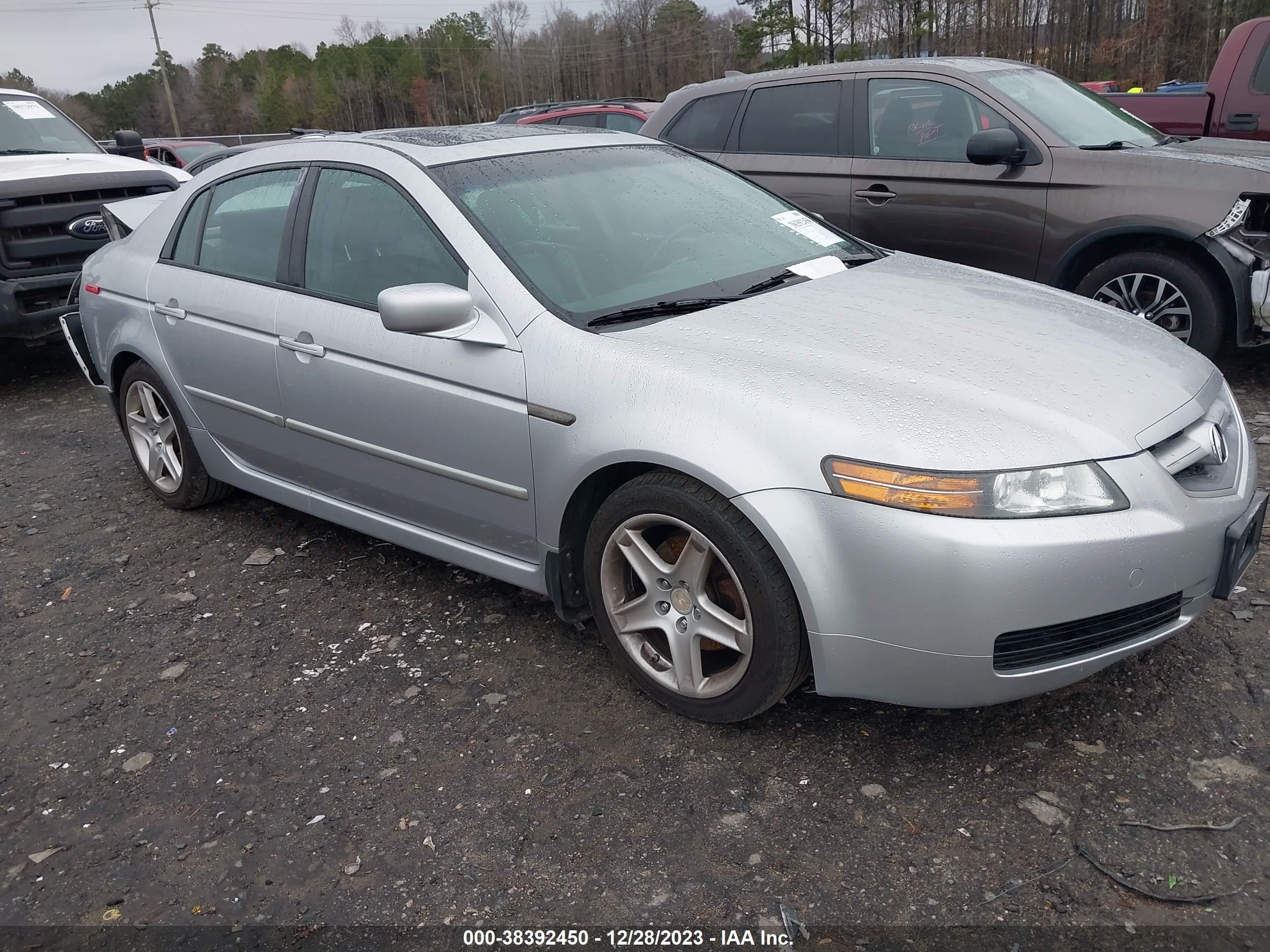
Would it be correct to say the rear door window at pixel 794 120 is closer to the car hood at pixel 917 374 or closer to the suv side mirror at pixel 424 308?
the car hood at pixel 917 374

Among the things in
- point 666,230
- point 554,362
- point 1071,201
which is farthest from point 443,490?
point 1071,201

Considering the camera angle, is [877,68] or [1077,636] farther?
[877,68]

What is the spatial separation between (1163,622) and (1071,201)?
3580 millimetres

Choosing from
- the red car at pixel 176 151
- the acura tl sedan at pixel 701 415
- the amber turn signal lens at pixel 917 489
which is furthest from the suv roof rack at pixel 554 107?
the amber turn signal lens at pixel 917 489

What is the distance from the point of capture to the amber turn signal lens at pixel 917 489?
7.68 feet

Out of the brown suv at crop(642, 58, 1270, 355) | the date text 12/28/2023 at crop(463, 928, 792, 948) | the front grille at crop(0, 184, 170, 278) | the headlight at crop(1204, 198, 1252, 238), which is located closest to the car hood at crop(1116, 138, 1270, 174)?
the brown suv at crop(642, 58, 1270, 355)

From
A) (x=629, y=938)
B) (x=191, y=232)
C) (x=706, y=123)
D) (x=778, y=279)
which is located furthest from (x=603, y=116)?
(x=629, y=938)

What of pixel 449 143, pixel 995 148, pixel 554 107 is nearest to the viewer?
pixel 449 143

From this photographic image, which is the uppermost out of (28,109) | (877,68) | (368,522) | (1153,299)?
(28,109)

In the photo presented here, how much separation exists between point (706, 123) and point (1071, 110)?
229 cm

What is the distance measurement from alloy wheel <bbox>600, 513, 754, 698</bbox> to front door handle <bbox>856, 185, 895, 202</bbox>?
3935 millimetres

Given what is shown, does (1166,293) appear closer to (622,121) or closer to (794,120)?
(794,120)

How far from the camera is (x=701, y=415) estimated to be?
8.68ft

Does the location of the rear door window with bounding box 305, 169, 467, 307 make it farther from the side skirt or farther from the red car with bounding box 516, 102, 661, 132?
the red car with bounding box 516, 102, 661, 132
